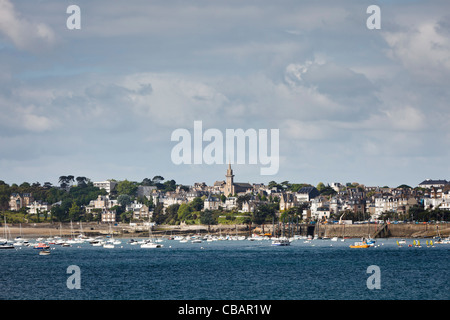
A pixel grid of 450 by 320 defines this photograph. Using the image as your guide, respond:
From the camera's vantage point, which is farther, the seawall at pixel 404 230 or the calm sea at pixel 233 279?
the seawall at pixel 404 230

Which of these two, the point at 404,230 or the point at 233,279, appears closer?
the point at 233,279

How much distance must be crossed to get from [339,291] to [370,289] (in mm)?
3311

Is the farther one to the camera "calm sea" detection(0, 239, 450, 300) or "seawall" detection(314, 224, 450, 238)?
"seawall" detection(314, 224, 450, 238)

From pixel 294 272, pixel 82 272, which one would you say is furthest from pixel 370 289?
pixel 82 272

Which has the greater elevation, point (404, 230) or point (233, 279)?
point (404, 230)

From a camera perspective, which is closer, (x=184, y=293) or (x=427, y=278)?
(x=184, y=293)
